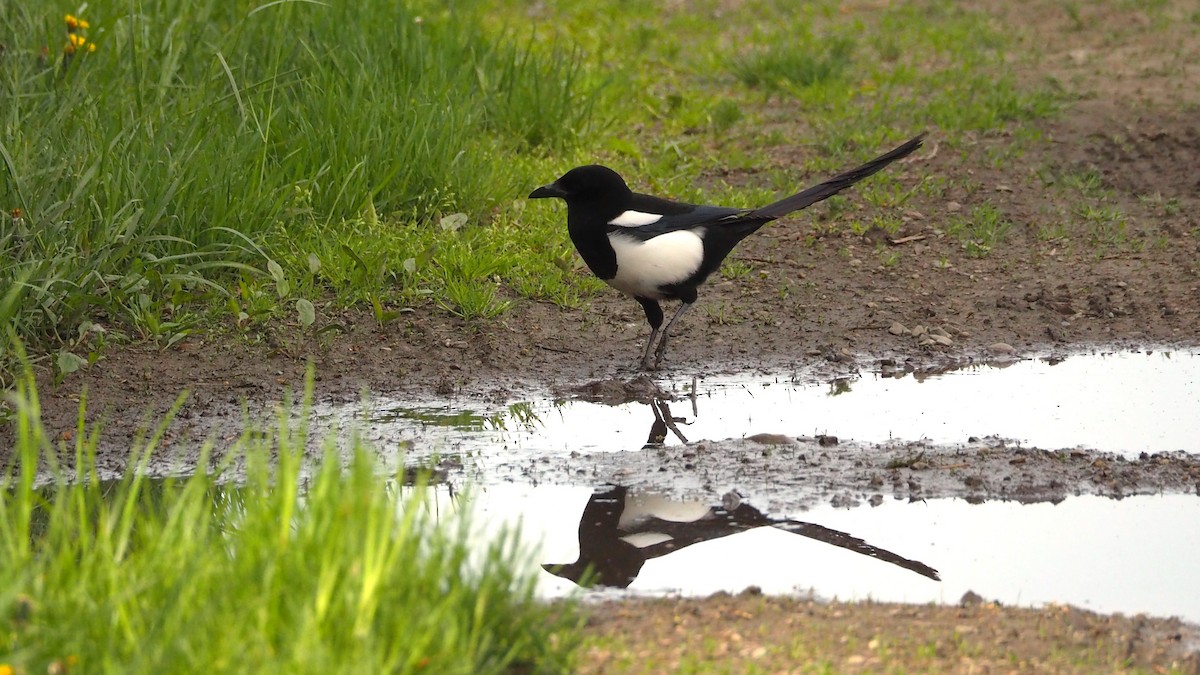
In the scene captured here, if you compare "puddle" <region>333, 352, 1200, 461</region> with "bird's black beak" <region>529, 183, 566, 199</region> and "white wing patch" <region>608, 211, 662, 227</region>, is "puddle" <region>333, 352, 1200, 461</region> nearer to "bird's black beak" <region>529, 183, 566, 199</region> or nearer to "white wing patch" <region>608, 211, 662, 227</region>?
"white wing patch" <region>608, 211, 662, 227</region>

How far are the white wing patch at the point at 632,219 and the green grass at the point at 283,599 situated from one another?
2.43 m

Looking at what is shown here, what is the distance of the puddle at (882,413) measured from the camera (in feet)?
14.8

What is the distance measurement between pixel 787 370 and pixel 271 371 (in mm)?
1677

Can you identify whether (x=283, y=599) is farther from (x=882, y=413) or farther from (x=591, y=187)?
(x=591, y=187)

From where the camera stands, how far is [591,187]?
17.4 ft

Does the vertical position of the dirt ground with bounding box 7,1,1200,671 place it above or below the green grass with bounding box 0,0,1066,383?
below

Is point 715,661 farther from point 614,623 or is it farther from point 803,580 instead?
point 803,580

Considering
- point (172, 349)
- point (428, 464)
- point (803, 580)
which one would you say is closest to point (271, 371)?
point (172, 349)

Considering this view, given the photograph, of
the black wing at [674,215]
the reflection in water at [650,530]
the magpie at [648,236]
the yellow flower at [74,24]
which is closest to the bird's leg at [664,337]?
the magpie at [648,236]

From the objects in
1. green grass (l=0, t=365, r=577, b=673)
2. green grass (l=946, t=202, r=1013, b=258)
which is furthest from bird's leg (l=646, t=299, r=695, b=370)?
green grass (l=0, t=365, r=577, b=673)

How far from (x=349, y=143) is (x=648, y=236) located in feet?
4.63

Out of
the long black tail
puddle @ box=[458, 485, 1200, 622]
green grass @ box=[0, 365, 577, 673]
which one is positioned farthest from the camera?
the long black tail

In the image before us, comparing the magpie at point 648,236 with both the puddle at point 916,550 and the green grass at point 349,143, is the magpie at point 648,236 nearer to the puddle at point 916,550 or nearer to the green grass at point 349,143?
the green grass at point 349,143

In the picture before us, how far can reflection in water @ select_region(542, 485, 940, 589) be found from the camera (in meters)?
3.64
